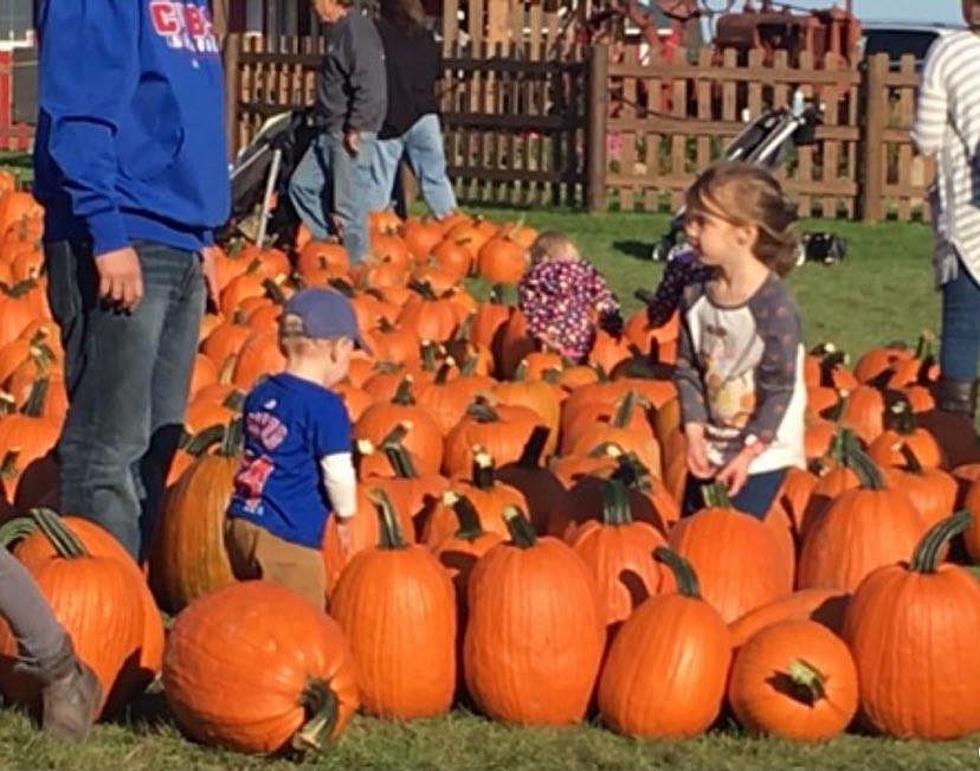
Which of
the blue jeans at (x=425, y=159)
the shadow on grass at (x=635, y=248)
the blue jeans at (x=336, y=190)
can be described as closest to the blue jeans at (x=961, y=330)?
the blue jeans at (x=336, y=190)

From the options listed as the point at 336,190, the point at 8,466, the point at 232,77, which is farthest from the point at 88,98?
the point at 232,77

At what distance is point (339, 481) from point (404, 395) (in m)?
2.48

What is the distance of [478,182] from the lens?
2097 cm

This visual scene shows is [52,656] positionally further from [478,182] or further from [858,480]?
[478,182]

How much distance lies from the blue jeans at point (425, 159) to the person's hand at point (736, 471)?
8380 mm

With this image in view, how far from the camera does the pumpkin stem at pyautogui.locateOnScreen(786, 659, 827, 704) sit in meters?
5.24

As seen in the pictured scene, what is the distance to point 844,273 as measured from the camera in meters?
14.8

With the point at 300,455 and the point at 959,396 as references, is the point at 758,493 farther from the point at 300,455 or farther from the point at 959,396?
the point at 959,396

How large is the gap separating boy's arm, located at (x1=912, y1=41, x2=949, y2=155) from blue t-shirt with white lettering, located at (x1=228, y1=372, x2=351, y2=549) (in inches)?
144

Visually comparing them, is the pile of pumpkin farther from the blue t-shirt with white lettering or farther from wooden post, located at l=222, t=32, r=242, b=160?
wooden post, located at l=222, t=32, r=242, b=160

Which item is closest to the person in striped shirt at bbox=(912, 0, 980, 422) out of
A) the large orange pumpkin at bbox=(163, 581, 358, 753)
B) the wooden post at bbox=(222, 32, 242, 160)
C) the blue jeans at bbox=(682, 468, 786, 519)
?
the blue jeans at bbox=(682, 468, 786, 519)

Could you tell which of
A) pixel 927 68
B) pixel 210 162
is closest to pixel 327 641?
pixel 210 162

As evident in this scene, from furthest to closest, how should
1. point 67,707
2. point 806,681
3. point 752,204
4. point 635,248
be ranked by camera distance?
point 635,248, point 752,204, point 806,681, point 67,707

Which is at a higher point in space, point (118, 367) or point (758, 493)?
point (118, 367)
